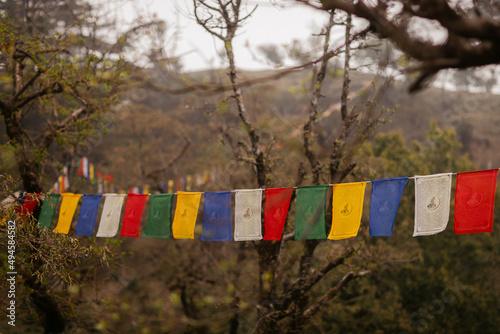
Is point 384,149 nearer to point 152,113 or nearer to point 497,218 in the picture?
point 497,218

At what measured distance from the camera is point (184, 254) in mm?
13023

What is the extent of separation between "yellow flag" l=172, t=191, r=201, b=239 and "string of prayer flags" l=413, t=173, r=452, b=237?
311 cm

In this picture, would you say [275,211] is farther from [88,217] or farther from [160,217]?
[88,217]

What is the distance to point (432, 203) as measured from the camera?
491cm

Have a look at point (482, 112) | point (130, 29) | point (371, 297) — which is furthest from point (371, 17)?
point (482, 112)

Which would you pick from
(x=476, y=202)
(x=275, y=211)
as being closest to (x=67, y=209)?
(x=275, y=211)

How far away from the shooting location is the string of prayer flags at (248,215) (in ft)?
19.1

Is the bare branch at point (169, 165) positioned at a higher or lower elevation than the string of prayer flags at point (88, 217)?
higher

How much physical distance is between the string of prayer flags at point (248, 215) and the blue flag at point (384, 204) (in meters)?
1.55

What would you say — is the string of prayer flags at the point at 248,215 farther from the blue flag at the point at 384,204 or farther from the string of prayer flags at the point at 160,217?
the blue flag at the point at 384,204

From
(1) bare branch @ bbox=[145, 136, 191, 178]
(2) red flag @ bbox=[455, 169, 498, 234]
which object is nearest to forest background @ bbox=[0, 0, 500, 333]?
(1) bare branch @ bbox=[145, 136, 191, 178]

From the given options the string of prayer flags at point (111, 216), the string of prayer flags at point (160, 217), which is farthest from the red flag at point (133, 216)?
the string of prayer flags at point (160, 217)

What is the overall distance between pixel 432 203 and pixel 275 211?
2042 millimetres

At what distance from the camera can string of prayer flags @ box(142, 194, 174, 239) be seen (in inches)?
250
